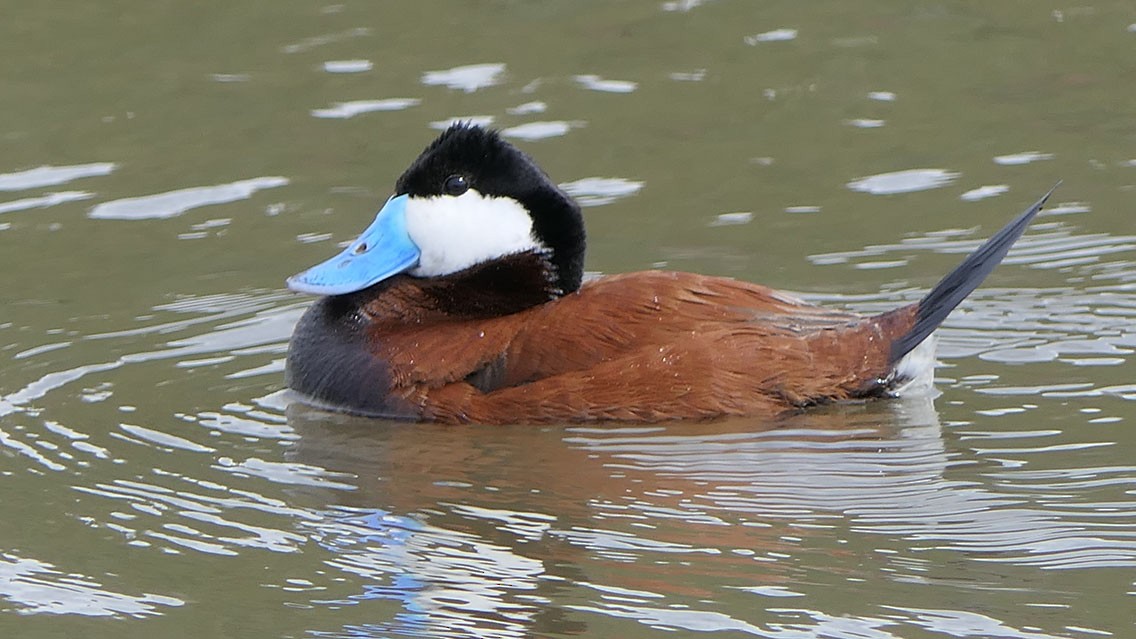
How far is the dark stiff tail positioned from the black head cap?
1026 mm

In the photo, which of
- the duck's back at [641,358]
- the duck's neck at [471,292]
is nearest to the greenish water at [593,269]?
the duck's back at [641,358]

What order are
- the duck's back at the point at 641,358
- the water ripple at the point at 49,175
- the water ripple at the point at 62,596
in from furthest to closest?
the water ripple at the point at 49,175, the duck's back at the point at 641,358, the water ripple at the point at 62,596

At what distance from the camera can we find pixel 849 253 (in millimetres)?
7281

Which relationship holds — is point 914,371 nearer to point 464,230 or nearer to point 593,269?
point 464,230

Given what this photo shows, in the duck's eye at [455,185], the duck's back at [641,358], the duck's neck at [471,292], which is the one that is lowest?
the duck's back at [641,358]

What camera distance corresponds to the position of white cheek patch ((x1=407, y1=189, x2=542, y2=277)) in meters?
6.02

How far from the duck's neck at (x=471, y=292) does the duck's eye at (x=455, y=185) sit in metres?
0.24

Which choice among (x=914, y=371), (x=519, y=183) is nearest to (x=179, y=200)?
(x=519, y=183)

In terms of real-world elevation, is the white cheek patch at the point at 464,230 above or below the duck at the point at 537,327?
above

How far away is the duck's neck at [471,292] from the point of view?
603cm

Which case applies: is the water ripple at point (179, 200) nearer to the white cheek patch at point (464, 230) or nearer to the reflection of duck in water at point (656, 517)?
the white cheek patch at point (464, 230)

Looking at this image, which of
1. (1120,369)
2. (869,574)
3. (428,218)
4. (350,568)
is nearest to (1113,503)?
(869,574)

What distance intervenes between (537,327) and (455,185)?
0.61m

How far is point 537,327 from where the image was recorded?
18.8 feet
